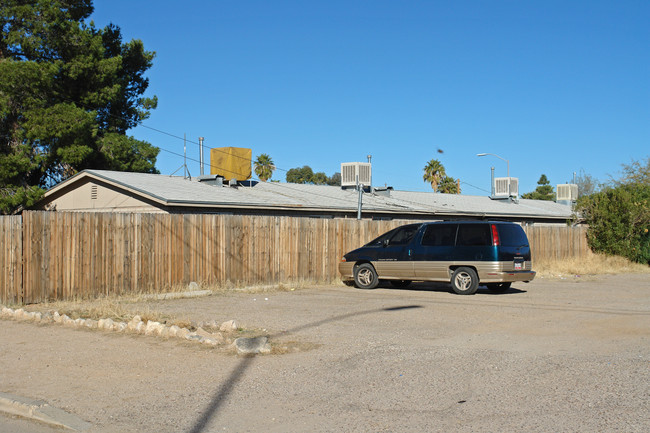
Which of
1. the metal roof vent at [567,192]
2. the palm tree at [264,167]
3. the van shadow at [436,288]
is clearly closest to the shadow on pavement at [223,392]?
the van shadow at [436,288]

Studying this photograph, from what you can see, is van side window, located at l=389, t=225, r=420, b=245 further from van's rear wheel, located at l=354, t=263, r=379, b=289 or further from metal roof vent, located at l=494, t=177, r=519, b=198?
metal roof vent, located at l=494, t=177, r=519, b=198

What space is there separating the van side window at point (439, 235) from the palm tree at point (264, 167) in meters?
47.5

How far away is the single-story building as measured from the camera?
22094 mm

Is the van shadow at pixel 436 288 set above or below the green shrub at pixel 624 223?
below

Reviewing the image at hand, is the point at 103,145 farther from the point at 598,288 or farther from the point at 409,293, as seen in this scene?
the point at 598,288

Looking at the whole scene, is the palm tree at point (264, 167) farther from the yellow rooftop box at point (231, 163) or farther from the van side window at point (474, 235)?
the van side window at point (474, 235)

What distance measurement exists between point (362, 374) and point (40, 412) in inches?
138

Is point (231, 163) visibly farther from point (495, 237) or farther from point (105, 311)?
point (105, 311)

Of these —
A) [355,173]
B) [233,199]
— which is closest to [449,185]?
[355,173]

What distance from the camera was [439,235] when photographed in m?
17.9

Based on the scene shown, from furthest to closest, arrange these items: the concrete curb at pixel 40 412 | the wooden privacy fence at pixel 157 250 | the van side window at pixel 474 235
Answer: the van side window at pixel 474 235 → the wooden privacy fence at pixel 157 250 → the concrete curb at pixel 40 412

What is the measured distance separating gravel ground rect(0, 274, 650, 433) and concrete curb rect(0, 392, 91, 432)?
6.9 inches

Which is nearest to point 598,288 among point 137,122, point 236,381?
point 236,381

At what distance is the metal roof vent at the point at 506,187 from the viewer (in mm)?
40000
